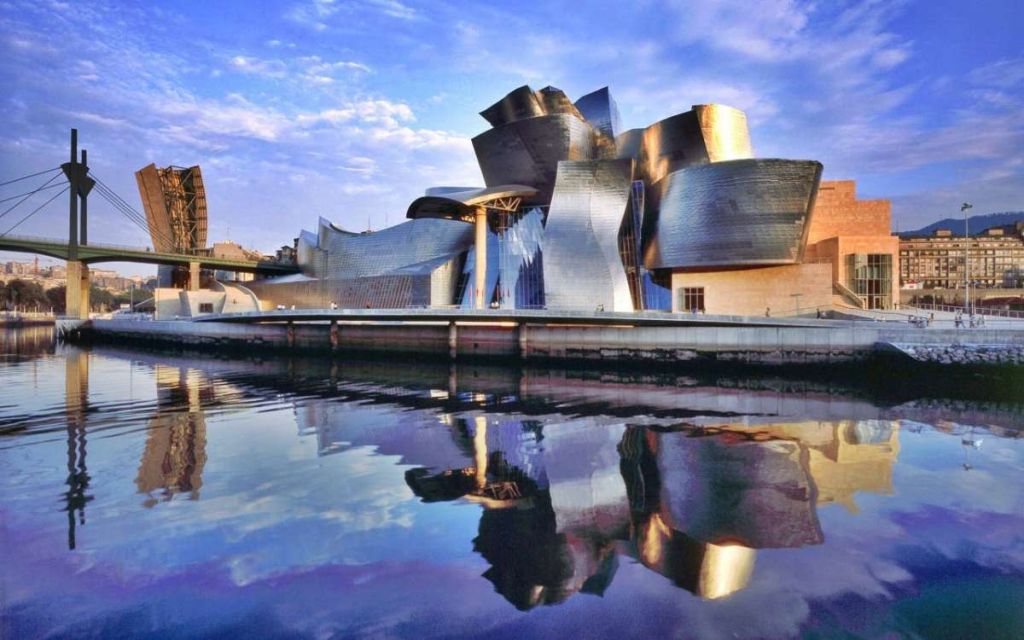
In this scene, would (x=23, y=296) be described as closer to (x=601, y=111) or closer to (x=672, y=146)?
(x=601, y=111)

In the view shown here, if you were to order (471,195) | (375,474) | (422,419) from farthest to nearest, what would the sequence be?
(471,195)
(422,419)
(375,474)

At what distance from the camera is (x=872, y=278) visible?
33.1m

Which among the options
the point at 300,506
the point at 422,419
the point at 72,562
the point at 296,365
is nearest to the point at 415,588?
the point at 300,506

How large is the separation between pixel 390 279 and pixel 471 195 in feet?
36.7

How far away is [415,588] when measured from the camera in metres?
5.30

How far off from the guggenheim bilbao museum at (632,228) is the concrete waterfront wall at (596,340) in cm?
492

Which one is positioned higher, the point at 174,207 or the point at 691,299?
the point at 174,207

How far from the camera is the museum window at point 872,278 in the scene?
32.9 metres

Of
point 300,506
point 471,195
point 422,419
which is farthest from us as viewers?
point 471,195

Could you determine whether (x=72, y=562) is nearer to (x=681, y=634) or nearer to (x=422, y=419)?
(x=681, y=634)

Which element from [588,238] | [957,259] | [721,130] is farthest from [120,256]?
[957,259]

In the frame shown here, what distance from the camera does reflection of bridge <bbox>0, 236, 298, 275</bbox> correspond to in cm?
4881

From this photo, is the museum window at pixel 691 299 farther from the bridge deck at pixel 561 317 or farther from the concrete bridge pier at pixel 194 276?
the concrete bridge pier at pixel 194 276

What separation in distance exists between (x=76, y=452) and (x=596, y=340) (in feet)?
70.1
